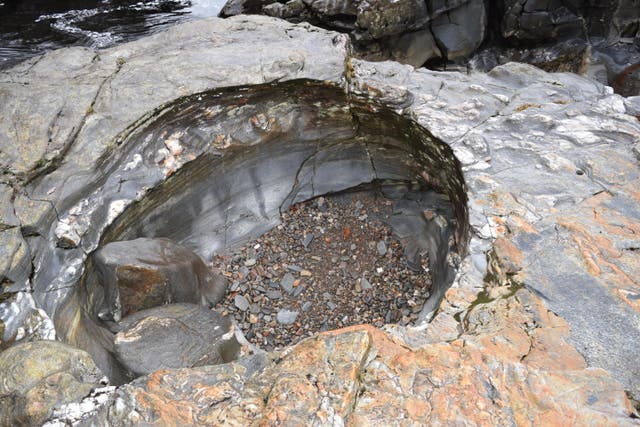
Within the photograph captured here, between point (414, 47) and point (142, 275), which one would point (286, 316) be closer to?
point (142, 275)

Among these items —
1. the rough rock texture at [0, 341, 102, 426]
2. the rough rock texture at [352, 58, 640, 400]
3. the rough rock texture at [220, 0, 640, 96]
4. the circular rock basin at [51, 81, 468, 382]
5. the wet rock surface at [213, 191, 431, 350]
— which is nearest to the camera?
the rough rock texture at [0, 341, 102, 426]

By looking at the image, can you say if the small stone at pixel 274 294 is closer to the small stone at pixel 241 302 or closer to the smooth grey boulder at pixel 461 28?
the small stone at pixel 241 302

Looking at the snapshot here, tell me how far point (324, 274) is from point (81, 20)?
6244mm

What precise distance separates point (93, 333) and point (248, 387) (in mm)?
1282

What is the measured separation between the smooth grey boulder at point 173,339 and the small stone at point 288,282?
64 centimetres

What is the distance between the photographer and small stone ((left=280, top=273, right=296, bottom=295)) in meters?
3.80

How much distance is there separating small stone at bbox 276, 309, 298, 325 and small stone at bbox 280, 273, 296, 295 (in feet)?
0.52

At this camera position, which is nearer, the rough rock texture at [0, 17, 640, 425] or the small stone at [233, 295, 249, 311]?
the rough rock texture at [0, 17, 640, 425]

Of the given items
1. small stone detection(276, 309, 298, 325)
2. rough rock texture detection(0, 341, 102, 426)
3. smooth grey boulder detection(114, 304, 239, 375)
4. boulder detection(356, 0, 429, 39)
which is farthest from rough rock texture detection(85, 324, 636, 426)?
boulder detection(356, 0, 429, 39)

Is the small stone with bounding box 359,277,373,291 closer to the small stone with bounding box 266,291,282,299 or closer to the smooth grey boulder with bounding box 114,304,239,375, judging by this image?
the small stone with bounding box 266,291,282,299

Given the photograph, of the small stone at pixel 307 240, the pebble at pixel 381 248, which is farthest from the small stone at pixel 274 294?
the pebble at pixel 381 248

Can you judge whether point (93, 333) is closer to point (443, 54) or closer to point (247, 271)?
point (247, 271)

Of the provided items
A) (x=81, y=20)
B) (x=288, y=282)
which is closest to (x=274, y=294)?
(x=288, y=282)

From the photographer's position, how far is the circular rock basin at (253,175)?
3.18 metres
